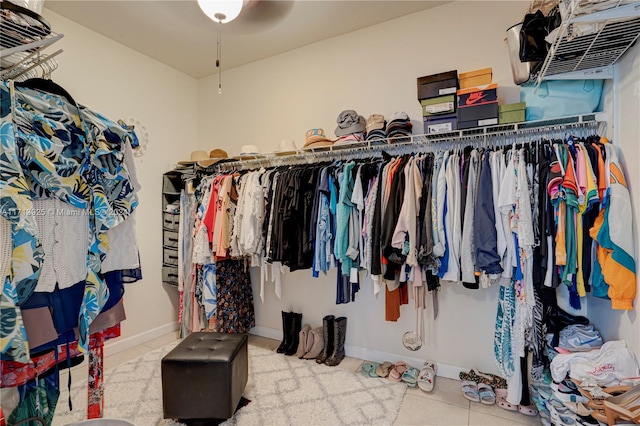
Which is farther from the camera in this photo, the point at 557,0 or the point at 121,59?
the point at 121,59

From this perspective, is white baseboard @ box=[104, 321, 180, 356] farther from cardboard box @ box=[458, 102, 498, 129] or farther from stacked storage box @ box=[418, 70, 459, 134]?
cardboard box @ box=[458, 102, 498, 129]

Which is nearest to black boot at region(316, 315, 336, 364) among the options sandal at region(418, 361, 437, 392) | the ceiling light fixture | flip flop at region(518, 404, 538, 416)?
sandal at region(418, 361, 437, 392)

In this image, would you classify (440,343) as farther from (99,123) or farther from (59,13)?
(59,13)

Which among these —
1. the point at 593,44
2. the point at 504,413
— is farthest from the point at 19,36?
the point at 504,413

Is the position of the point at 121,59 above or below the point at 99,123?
above

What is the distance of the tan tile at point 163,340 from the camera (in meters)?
2.97

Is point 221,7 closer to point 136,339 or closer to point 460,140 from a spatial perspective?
point 460,140

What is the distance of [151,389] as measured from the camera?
2201 millimetres

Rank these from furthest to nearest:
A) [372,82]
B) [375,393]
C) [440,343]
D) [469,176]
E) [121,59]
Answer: [121,59], [372,82], [440,343], [375,393], [469,176]

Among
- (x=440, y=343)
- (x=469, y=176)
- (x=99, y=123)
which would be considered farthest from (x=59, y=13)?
(x=440, y=343)

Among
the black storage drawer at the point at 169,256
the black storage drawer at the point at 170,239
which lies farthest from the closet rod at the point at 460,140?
the black storage drawer at the point at 169,256

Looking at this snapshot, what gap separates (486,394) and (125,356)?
291 centimetres

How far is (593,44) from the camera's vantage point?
144cm

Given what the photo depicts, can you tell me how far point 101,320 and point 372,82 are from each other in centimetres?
250
